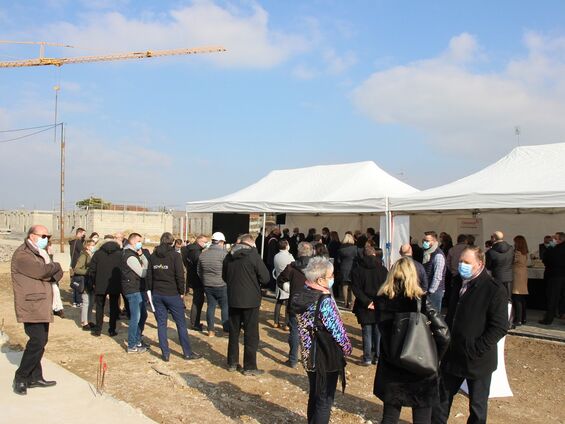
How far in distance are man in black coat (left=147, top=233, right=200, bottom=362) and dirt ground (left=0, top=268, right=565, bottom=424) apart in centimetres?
39

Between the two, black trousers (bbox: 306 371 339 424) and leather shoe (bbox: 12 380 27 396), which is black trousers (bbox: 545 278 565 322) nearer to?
black trousers (bbox: 306 371 339 424)

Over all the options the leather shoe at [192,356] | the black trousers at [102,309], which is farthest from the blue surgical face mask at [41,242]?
the black trousers at [102,309]

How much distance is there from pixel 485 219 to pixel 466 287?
9250mm

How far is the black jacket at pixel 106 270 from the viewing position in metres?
7.77

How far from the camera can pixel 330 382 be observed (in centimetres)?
348

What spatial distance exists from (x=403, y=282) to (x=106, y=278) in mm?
5798

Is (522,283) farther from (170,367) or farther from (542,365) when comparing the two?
(170,367)

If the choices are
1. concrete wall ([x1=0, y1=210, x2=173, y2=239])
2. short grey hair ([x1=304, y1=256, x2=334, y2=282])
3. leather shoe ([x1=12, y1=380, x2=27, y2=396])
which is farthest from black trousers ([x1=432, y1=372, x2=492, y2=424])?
concrete wall ([x1=0, y1=210, x2=173, y2=239])

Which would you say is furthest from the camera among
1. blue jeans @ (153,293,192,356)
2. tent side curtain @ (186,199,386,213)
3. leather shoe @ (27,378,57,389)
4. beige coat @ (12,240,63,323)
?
tent side curtain @ (186,199,386,213)

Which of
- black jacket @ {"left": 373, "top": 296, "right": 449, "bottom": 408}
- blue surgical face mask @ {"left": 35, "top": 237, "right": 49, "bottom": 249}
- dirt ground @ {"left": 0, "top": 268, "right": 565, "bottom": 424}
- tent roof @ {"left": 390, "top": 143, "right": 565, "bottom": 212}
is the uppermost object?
tent roof @ {"left": 390, "top": 143, "right": 565, "bottom": 212}

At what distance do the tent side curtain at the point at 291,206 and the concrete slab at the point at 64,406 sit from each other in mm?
6160

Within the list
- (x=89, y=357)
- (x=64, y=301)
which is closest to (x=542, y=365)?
(x=89, y=357)

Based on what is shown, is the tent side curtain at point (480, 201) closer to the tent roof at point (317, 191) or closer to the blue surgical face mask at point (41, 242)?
the tent roof at point (317, 191)

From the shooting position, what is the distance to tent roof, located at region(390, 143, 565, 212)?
793 centimetres
